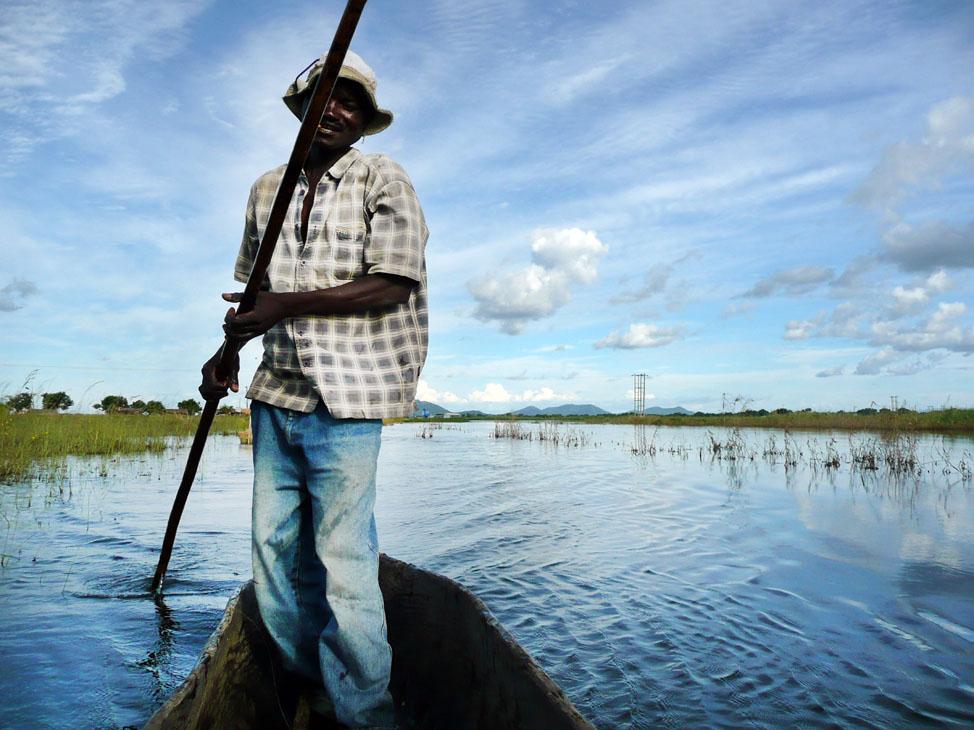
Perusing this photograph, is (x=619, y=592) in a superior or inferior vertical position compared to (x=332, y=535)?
inferior

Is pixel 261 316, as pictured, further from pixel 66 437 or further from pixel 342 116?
pixel 66 437

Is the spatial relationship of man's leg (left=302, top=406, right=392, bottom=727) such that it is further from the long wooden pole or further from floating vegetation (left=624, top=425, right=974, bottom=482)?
floating vegetation (left=624, top=425, right=974, bottom=482)

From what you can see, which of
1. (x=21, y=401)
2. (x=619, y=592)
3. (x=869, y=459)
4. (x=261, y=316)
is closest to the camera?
(x=261, y=316)

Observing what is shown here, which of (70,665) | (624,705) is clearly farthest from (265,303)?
(70,665)

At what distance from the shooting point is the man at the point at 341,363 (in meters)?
1.90

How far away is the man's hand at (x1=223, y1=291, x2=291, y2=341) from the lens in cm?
183

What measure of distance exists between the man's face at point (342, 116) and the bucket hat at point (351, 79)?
0.10ft

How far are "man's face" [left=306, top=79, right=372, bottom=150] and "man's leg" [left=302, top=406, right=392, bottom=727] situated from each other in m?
0.83

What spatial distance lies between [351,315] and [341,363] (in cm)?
14

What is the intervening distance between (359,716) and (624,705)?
62.6 inches

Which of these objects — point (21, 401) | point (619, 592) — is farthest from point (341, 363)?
point (21, 401)

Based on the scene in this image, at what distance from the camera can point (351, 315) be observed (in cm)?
195

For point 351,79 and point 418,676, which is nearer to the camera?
point 351,79

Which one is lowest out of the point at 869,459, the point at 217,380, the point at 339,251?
the point at 869,459
